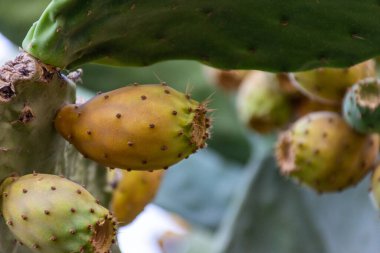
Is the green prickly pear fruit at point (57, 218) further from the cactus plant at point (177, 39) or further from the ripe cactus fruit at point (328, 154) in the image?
the ripe cactus fruit at point (328, 154)

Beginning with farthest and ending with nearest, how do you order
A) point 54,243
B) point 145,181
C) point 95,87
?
point 95,87 → point 145,181 → point 54,243

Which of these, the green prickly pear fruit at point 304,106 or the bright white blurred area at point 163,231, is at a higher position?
the green prickly pear fruit at point 304,106

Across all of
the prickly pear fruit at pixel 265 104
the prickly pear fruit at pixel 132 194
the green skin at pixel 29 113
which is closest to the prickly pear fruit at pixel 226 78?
the prickly pear fruit at pixel 265 104

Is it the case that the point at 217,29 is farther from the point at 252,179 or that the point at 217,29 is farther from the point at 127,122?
the point at 252,179

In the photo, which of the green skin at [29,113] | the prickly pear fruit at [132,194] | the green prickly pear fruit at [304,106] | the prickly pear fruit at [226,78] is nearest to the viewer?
the green skin at [29,113]

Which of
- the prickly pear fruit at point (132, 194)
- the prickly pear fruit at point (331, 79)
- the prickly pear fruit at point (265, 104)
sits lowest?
the prickly pear fruit at point (265, 104)

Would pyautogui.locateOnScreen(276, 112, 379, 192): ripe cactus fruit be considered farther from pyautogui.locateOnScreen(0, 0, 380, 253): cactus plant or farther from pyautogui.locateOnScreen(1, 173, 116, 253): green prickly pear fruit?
pyautogui.locateOnScreen(1, 173, 116, 253): green prickly pear fruit

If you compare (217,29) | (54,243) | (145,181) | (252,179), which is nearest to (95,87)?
(252,179)
